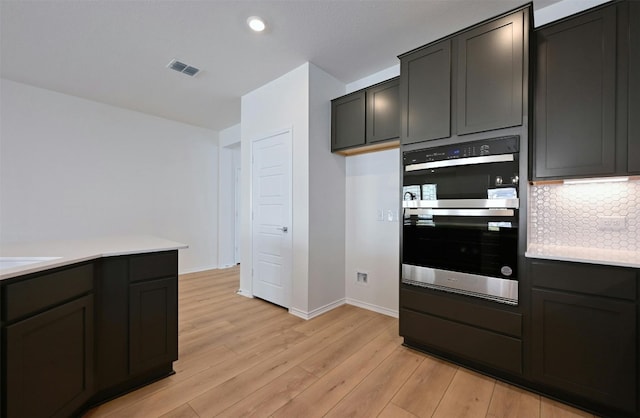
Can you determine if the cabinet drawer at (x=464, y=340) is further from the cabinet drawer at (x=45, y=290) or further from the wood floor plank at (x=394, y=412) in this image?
the cabinet drawer at (x=45, y=290)

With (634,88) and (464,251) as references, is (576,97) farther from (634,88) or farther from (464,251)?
(464,251)

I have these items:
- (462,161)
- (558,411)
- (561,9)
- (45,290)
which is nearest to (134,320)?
(45,290)

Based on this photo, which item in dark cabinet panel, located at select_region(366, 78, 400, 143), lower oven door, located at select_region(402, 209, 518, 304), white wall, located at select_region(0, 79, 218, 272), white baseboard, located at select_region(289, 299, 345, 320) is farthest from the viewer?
white wall, located at select_region(0, 79, 218, 272)

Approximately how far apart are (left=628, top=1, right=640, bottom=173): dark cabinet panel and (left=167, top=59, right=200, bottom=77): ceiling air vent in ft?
12.4

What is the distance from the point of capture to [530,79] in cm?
187

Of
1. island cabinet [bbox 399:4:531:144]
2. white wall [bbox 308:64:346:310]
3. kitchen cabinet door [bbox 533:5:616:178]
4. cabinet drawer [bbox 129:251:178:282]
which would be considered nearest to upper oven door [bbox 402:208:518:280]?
kitchen cabinet door [bbox 533:5:616:178]

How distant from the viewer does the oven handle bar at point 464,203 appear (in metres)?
1.86

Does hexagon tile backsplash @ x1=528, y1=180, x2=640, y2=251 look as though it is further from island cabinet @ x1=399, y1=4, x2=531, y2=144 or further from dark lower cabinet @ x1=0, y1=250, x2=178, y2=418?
dark lower cabinet @ x1=0, y1=250, x2=178, y2=418

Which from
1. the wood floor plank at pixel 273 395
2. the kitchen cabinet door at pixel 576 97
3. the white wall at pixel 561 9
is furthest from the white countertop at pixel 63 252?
the white wall at pixel 561 9

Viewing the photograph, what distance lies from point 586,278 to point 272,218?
294 centimetres

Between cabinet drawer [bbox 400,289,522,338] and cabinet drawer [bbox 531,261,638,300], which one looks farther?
cabinet drawer [bbox 400,289,522,338]

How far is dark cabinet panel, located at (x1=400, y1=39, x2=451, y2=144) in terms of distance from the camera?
2.15 meters

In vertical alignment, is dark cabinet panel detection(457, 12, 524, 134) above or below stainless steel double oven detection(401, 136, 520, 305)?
above

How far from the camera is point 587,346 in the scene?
1.62 meters
